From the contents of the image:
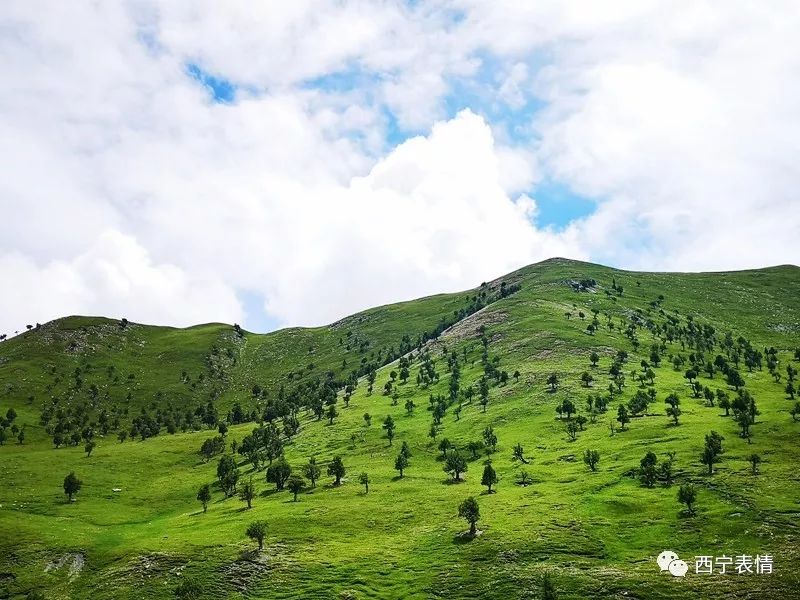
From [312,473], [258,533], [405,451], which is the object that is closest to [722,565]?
[258,533]

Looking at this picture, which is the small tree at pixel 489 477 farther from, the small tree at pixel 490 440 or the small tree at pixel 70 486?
the small tree at pixel 70 486

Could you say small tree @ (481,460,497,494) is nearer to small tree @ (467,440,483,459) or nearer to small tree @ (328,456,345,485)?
small tree @ (467,440,483,459)

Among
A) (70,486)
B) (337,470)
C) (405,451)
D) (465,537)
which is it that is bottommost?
(465,537)

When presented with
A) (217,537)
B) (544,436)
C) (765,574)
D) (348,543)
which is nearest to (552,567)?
(765,574)

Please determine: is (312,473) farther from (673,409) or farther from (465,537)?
(673,409)

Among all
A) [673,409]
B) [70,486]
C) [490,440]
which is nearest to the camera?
[70,486]

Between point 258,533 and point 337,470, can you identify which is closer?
point 258,533

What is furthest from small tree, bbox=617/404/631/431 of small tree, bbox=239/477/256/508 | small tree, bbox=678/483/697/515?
small tree, bbox=239/477/256/508

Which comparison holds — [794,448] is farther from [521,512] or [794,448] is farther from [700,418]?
[521,512]

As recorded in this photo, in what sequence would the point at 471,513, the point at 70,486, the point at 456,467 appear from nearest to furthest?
the point at 471,513
the point at 456,467
the point at 70,486

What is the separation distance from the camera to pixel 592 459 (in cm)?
13700

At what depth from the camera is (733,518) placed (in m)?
98.4

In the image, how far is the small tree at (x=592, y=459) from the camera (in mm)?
137000

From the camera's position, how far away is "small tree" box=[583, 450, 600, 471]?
137 metres
